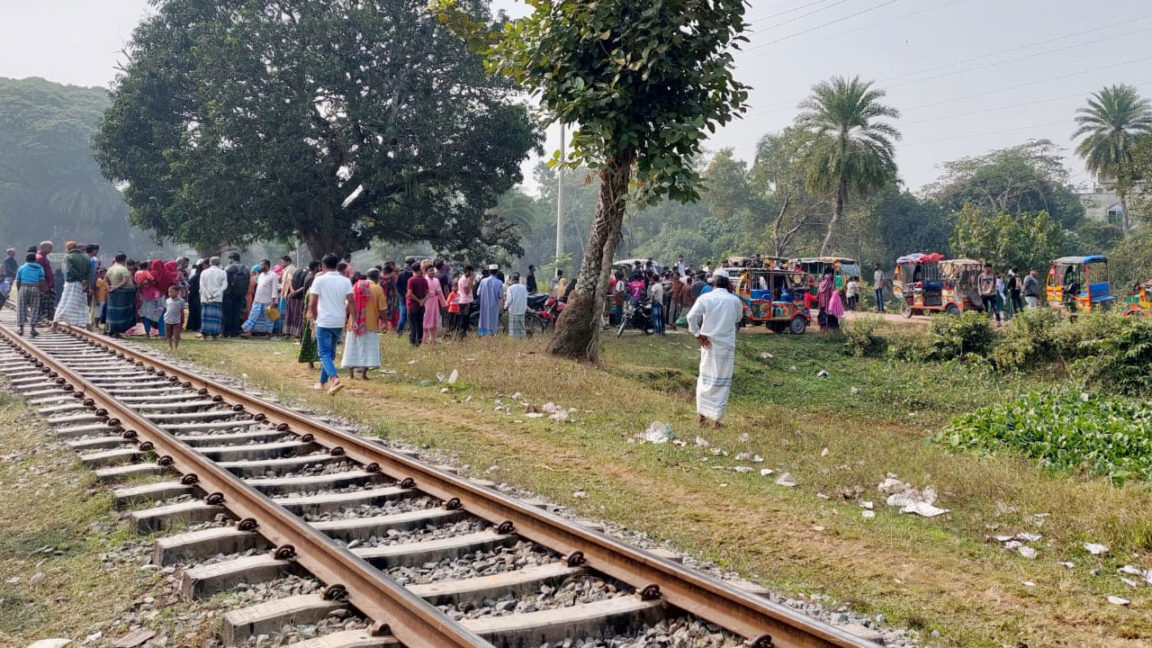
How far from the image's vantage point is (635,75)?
484 inches

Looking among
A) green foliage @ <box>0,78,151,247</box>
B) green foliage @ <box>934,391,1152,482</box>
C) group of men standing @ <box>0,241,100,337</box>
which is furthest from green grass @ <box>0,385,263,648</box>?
green foliage @ <box>0,78,151,247</box>

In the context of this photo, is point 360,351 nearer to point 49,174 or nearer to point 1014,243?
point 1014,243

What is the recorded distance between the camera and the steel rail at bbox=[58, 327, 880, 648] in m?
3.43

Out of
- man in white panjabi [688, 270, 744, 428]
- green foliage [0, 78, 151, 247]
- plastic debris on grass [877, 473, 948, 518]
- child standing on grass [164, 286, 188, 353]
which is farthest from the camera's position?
green foliage [0, 78, 151, 247]

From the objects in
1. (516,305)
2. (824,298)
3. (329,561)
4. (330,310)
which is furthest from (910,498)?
(824,298)

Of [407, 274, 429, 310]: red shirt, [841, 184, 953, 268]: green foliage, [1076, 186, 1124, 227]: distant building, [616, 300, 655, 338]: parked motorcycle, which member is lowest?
[616, 300, 655, 338]: parked motorcycle

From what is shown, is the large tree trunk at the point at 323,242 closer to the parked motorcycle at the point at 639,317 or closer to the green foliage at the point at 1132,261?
the parked motorcycle at the point at 639,317

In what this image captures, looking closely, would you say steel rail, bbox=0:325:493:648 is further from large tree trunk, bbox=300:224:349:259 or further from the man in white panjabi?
large tree trunk, bbox=300:224:349:259

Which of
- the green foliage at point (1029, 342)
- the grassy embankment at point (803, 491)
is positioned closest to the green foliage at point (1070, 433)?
the grassy embankment at point (803, 491)

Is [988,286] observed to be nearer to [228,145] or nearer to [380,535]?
[228,145]

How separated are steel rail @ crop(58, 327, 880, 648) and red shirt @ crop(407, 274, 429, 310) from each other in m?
8.31

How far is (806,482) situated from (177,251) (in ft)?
268

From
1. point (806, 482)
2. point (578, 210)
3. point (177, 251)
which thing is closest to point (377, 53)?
point (806, 482)

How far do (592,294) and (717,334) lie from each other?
478 cm
